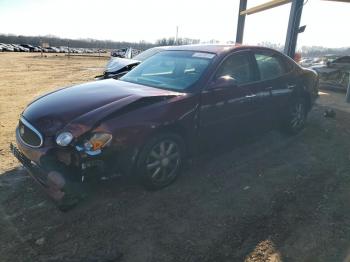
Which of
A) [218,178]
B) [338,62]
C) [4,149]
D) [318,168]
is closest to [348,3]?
[338,62]

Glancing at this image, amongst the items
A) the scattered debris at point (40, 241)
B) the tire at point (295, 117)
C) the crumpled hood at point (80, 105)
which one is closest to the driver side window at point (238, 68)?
the crumpled hood at point (80, 105)

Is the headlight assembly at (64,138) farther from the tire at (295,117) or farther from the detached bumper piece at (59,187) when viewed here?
the tire at (295,117)

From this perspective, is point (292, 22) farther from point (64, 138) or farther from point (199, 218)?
point (64, 138)

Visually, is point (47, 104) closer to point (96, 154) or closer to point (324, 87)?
point (96, 154)

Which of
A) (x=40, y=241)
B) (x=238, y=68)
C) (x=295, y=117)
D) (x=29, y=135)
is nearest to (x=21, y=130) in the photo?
(x=29, y=135)

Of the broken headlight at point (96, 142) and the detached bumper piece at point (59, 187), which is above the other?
the broken headlight at point (96, 142)

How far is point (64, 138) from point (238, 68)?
276 cm

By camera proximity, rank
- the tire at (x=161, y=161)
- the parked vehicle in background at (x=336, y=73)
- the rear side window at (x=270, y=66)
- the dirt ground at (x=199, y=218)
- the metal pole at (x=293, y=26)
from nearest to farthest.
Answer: the dirt ground at (x=199, y=218), the tire at (x=161, y=161), the rear side window at (x=270, y=66), the metal pole at (x=293, y=26), the parked vehicle in background at (x=336, y=73)

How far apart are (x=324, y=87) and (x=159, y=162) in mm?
11330

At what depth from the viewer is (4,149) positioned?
5.20 meters

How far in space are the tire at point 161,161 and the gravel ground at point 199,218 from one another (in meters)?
0.17

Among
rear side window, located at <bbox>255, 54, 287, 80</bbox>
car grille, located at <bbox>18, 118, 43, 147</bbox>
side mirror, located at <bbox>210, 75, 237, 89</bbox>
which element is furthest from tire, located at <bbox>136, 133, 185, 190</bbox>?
rear side window, located at <bbox>255, 54, 287, 80</bbox>

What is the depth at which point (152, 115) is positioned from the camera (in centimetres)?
367

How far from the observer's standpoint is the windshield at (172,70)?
170 inches
